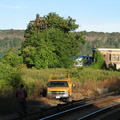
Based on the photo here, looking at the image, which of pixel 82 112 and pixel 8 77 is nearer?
pixel 82 112

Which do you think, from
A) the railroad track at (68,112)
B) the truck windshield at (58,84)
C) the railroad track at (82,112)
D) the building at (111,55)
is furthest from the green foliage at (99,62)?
the railroad track at (82,112)

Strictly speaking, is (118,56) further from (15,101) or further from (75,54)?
(15,101)

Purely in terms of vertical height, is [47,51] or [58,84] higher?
[47,51]

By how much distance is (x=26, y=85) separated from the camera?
2380cm

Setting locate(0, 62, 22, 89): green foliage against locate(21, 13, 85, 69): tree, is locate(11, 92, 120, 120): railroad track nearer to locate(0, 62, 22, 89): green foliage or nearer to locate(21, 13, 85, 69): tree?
locate(0, 62, 22, 89): green foliage

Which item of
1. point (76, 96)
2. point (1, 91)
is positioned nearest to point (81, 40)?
point (76, 96)

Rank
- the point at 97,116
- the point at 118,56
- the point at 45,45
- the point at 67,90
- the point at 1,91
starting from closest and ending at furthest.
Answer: the point at 97,116, the point at 1,91, the point at 67,90, the point at 45,45, the point at 118,56

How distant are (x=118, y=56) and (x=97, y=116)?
5832 cm

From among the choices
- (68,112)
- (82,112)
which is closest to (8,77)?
(82,112)

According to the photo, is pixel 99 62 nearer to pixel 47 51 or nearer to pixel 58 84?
pixel 47 51

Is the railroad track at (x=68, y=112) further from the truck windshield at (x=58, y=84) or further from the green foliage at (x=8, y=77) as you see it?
the green foliage at (x=8, y=77)

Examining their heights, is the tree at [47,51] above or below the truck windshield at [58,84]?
above

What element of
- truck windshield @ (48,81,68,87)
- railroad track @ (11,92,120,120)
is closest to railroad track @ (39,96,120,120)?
railroad track @ (11,92,120,120)

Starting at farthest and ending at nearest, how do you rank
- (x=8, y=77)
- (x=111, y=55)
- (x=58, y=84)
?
(x=111, y=55)
(x=8, y=77)
(x=58, y=84)
